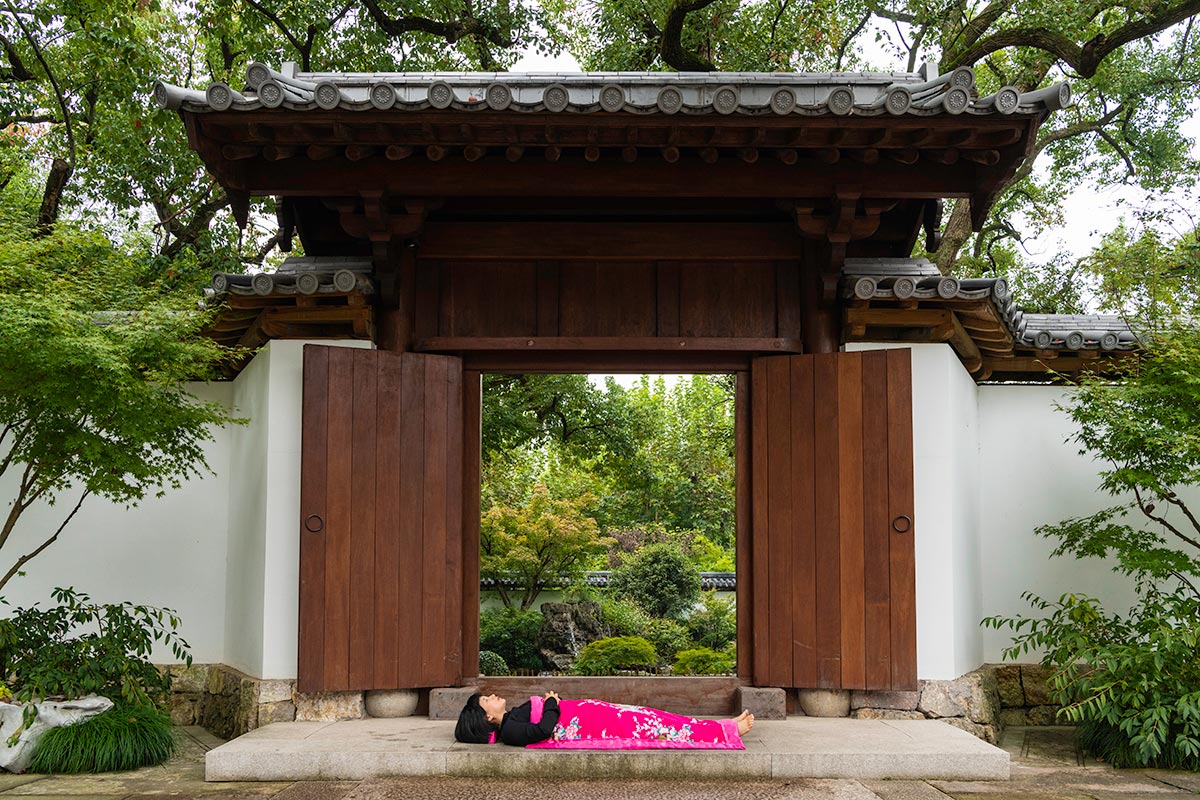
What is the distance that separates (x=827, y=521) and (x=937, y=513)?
0.64 metres

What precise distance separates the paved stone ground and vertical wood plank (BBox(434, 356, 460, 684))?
1107 mm

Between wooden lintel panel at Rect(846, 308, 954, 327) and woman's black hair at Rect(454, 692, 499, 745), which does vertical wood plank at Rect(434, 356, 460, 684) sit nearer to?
woman's black hair at Rect(454, 692, 499, 745)

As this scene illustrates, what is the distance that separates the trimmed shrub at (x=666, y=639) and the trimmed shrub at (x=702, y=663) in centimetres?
78

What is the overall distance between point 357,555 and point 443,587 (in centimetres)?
49

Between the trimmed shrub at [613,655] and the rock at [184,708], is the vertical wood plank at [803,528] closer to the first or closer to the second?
the rock at [184,708]

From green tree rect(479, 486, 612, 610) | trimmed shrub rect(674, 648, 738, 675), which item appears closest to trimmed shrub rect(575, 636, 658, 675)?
trimmed shrub rect(674, 648, 738, 675)

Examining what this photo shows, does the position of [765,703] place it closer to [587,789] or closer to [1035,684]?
[587,789]

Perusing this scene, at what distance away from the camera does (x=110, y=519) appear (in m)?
6.58

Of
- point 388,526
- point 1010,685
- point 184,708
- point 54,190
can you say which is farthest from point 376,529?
point 54,190

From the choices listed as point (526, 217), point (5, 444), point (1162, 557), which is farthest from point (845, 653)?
point (5, 444)

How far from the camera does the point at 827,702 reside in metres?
5.52

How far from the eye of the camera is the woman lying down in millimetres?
4613

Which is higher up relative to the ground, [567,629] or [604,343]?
[604,343]

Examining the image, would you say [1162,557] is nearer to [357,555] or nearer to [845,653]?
[845,653]
